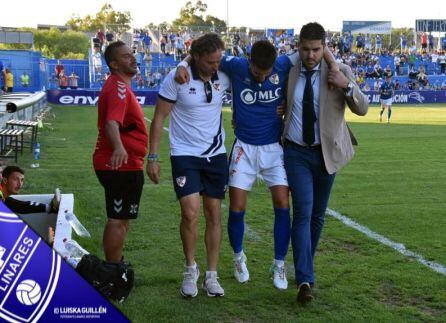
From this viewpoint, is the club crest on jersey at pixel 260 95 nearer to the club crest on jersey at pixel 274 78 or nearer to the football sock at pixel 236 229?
the club crest on jersey at pixel 274 78

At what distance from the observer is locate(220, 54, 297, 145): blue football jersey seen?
17.3 ft

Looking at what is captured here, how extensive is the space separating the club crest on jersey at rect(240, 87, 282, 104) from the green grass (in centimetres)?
141

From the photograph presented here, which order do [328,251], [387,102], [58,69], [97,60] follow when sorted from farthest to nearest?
Result: [97,60] < [58,69] < [387,102] < [328,251]

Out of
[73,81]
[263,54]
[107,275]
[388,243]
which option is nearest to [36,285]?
[107,275]

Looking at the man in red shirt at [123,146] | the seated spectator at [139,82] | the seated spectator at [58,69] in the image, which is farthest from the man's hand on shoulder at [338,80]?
the seated spectator at [139,82]

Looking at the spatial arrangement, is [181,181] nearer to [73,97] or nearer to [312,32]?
[312,32]

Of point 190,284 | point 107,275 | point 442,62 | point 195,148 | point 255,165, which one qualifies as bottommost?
point 190,284

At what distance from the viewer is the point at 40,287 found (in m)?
2.51

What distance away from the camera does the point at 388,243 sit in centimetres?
685

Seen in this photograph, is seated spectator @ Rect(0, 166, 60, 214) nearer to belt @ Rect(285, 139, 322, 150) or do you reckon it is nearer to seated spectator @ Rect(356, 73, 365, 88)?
belt @ Rect(285, 139, 322, 150)

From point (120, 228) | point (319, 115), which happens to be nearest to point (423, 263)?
point (319, 115)

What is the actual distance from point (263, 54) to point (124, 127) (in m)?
1.12

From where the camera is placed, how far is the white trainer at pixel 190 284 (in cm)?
508

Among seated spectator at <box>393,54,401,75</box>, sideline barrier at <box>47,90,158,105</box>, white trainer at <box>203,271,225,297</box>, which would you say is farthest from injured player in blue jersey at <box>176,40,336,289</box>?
seated spectator at <box>393,54,401,75</box>
